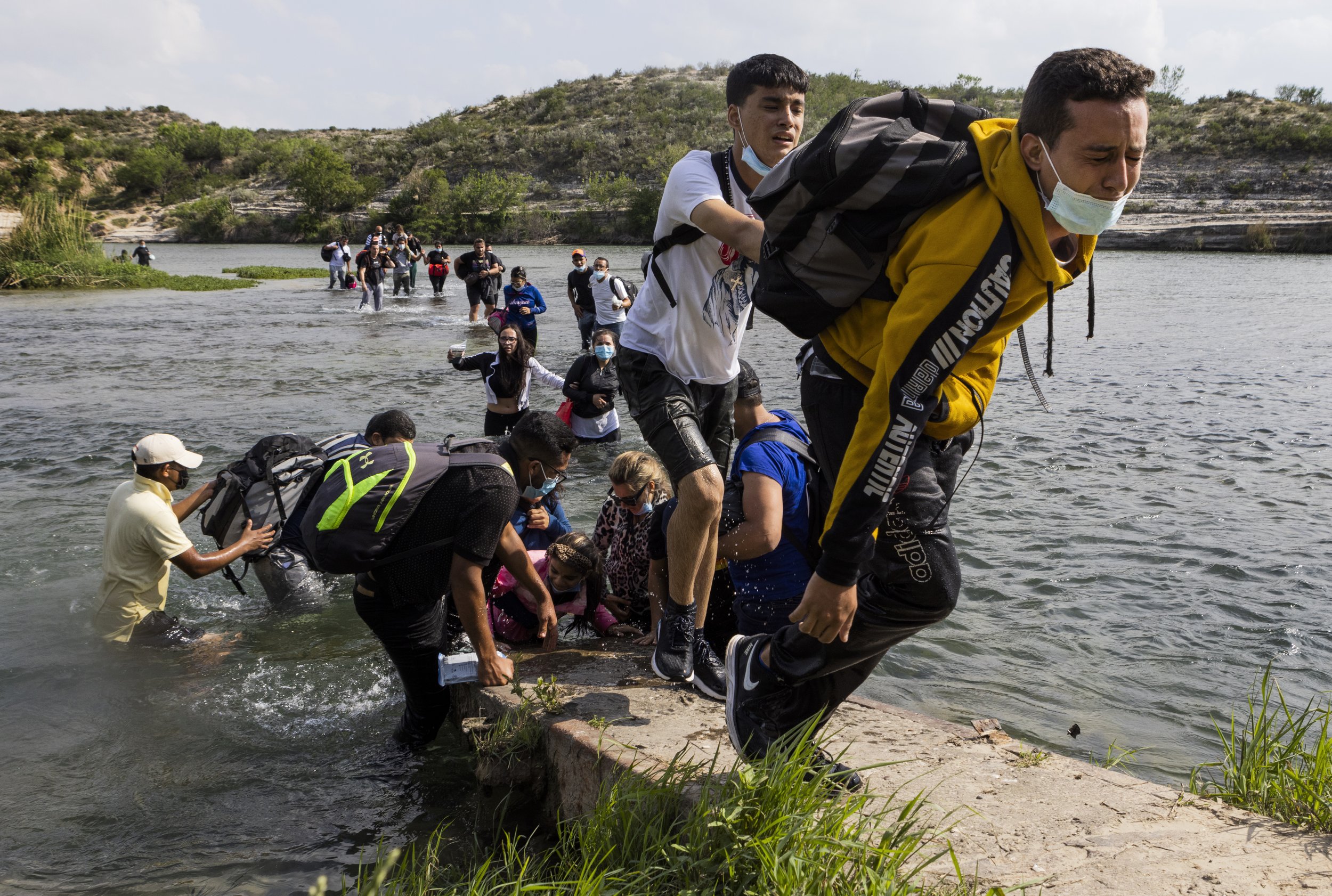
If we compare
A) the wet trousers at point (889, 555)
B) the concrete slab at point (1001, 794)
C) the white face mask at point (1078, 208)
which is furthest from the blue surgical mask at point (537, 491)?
the white face mask at point (1078, 208)

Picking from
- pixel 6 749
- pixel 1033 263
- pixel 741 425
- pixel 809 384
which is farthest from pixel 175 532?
pixel 1033 263

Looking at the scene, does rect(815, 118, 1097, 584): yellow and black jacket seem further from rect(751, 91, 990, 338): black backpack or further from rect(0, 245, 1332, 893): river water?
rect(0, 245, 1332, 893): river water

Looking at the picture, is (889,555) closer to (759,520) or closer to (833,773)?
(833,773)

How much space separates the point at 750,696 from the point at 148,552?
428 cm

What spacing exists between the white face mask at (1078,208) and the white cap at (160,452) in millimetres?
4831

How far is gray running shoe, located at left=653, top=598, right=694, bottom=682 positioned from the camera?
396cm

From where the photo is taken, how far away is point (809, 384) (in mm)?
2631

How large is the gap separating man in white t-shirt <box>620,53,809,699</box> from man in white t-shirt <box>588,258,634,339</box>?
9.30 m

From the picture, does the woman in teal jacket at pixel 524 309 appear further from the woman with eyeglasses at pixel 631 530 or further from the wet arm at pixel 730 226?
the wet arm at pixel 730 226

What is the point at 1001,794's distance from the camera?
3.04m

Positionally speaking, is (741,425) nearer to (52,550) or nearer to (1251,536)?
(1251,536)

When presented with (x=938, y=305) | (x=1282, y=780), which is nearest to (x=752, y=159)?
(x=938, y=305)

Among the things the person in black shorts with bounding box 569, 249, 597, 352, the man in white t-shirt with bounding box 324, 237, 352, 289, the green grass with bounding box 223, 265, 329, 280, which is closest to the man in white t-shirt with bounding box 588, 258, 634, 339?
the person in black shorts with bounding box 569, 249, 597, 352

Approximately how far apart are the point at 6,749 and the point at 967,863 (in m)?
4.31
